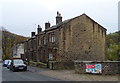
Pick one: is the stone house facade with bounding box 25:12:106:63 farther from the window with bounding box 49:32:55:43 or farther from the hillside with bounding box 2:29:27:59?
the hillside with bounding box 2:29:27:59

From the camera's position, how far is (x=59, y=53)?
32.8 m

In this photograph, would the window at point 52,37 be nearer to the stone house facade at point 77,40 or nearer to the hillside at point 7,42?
the stone house facade at point 77,40

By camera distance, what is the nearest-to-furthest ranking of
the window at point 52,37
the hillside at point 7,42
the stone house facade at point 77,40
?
the stone house facade at point 77,40 < the window at point 52,37 < the hillside at point 7,42

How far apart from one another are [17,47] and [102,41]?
4322cm

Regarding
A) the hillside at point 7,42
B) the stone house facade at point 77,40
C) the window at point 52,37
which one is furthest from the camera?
the hillside at point 7,42

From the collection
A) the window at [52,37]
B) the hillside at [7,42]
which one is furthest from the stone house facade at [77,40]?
the hillside at [7,42]

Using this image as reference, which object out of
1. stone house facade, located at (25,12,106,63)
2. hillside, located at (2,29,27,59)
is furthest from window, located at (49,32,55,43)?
hillside, located at (2,29,27,59)

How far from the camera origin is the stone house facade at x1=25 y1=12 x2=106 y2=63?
33125mm

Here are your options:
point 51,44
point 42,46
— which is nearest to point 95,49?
point 51,44

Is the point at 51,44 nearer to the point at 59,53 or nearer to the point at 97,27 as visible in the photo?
the point at 59,53

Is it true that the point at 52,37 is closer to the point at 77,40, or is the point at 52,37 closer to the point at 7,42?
the point at 77,40

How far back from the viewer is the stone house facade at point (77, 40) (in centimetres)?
3312

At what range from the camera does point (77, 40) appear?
111ft

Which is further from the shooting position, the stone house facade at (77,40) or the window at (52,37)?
the window at (52,37)
